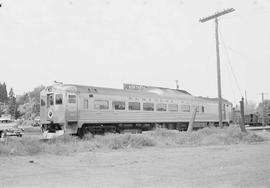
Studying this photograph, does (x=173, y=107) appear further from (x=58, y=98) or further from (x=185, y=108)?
(x=58, y=98)

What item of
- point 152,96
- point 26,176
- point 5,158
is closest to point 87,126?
point 152,96

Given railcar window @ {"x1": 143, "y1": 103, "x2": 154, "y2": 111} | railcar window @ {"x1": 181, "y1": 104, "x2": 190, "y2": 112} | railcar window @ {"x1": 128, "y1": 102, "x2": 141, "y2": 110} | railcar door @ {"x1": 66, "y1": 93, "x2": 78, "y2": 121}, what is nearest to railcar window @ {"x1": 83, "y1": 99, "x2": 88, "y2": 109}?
railcar door @ {"x1": 66, "y1": 93, "x2": 78, "y2": 121}

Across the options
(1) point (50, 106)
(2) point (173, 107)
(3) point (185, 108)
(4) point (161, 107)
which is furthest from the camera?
(3) point (185, 108)

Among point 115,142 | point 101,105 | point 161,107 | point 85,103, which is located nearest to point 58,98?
point 85,103

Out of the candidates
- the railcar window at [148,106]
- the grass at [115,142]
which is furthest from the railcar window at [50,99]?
the railcar window at [148,106]

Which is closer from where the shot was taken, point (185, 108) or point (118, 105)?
point (118, 105)

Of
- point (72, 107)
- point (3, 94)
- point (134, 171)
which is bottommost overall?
point (134, 171)

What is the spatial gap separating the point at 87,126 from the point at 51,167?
13.0 m

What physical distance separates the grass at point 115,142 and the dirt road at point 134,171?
1.15m

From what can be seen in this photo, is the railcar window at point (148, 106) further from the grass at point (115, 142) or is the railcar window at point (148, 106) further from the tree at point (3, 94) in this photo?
the tree at point (3, 94)

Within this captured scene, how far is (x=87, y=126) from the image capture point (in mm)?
23875

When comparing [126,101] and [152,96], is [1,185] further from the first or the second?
[152,96]

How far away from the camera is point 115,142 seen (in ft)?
56.2

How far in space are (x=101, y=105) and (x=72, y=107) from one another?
2.16m
